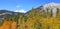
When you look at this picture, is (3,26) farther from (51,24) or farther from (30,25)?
(51,24)

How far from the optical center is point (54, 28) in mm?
18141

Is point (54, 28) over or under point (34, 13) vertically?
under

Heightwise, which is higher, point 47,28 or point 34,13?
point 34,13

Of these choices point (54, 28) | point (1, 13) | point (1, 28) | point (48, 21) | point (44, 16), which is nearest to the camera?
point (54, 28)

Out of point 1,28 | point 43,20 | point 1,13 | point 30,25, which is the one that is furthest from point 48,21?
point 1,13

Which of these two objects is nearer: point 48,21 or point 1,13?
point 48,21

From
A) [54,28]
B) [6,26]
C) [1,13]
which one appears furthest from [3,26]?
[1,13]

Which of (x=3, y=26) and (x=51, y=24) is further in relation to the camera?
(x=3, y=26)

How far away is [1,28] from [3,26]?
50.6 inches

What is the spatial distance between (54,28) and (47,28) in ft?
3.37

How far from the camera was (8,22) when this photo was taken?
30.7 meters

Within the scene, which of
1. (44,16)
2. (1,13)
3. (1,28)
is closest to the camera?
(44,16)

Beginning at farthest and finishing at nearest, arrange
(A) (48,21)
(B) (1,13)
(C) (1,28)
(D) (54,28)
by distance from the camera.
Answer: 1. (B) (1,13)
2. (C) (1,28)
3. (A) (48,21)
4. (D) (54,28)

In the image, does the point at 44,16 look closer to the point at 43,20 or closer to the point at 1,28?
the point at 43,20
